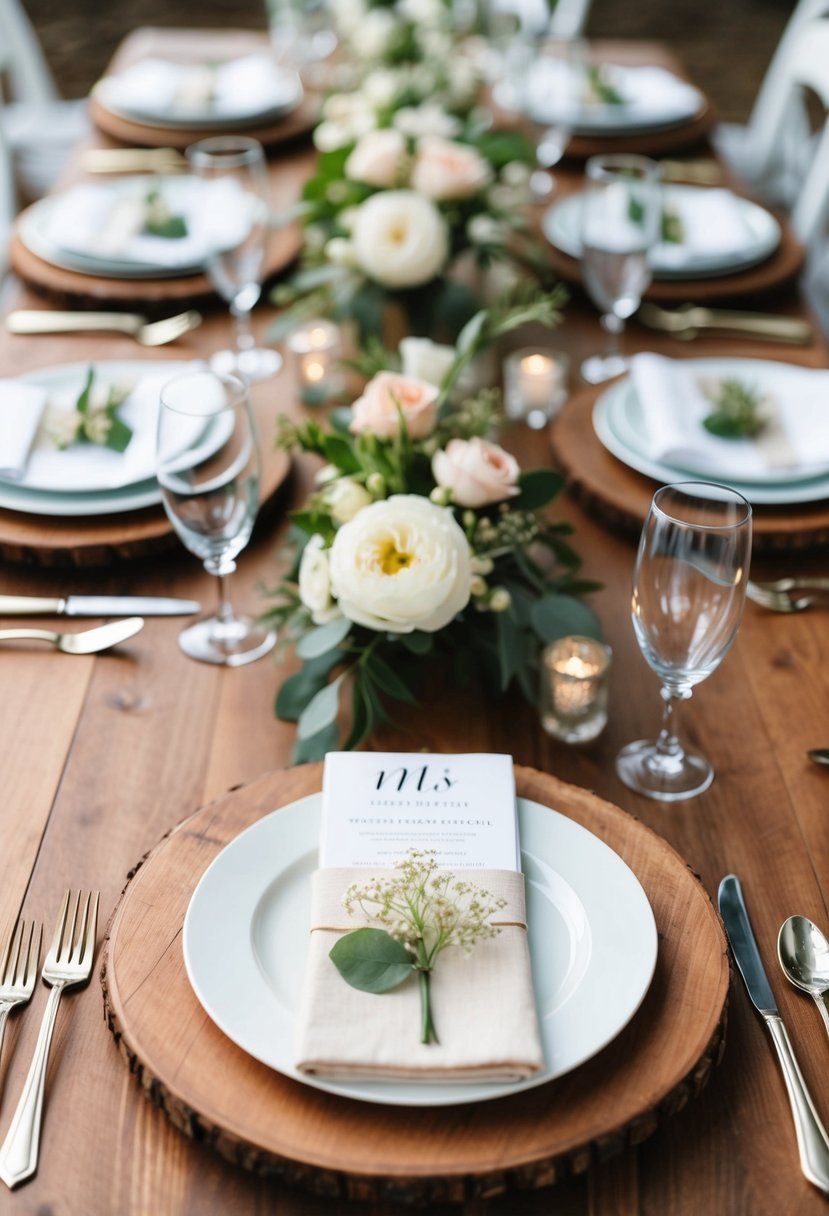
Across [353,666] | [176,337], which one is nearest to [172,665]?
[353,666]

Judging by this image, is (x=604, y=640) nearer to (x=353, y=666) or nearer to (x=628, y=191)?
(x=353, y=666)

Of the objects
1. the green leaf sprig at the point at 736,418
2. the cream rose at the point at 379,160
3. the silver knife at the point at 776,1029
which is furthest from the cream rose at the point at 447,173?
the silver knife at the point at 776,1029

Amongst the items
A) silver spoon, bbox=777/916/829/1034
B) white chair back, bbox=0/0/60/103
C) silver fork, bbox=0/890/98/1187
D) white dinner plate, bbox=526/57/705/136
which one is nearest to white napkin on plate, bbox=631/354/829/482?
silver spoon, bbox=777/916/829/1034

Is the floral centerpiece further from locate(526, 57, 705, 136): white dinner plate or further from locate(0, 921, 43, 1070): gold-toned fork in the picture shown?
→ locate(526, 57, 705, 136): white dinner plate

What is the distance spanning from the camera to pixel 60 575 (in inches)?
46.6

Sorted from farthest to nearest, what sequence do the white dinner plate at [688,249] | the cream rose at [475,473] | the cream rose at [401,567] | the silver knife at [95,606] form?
1. the white dinner plate at [688,249]
2. the silver knife at [95,606]
3. the cream rose at [475,473]
4. the cream rose at [401,567]

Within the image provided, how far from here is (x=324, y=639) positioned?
3.21ft

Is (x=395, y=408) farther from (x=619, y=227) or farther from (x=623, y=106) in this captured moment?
(x=623, y=106)

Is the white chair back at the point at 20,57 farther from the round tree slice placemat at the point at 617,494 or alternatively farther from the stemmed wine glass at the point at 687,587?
the stemmed wine glass at the point at 687,587

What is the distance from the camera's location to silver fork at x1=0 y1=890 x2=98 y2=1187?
667 millimetres

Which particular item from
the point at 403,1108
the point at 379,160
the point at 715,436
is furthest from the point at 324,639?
the point at 379,160

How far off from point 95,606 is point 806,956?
2.31ft

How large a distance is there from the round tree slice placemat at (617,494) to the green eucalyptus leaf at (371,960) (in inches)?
24.0

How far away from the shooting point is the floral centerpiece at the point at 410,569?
2.97 ft
